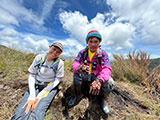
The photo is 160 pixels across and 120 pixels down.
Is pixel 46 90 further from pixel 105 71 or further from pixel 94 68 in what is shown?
pixel 105 71

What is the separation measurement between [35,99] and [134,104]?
2.44 m

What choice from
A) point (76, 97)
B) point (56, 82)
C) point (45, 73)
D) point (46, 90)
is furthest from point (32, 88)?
point (76, 97)

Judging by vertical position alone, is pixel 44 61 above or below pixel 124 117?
above

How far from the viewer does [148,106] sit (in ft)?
6.29

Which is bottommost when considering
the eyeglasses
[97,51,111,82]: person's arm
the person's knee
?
the person's knee

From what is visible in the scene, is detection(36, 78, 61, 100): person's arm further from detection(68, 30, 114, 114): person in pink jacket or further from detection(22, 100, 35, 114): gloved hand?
detection(68, 30, 114, 114): person in pink jacket

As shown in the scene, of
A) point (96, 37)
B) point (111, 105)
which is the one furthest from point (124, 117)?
point (96, 37)

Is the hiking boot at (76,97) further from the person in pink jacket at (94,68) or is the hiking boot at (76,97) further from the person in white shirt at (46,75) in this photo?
the person in white shirt at (46,75)

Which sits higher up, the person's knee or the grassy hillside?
the person's knee

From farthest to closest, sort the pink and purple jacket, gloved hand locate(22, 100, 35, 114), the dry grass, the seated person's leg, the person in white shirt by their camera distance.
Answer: the dry grass → the person in white shirt → the seated person's leg → the pink and purple jacket → gloved hand locate(22, 100, 35, 114)

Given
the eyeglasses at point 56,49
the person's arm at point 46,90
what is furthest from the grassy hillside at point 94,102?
the eyeglasses at point 56,49

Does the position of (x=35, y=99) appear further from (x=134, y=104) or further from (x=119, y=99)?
(x=134, y=104)

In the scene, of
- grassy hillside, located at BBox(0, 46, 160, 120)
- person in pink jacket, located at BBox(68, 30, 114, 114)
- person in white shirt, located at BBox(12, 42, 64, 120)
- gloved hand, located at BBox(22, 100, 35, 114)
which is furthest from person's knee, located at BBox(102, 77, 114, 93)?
gloved hand, located at BBox(22, 100, 35, 114)

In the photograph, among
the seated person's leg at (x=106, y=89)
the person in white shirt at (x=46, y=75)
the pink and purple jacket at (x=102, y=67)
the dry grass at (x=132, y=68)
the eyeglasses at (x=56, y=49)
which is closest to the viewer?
the pink and purple jacket at (x=102, y=67)
